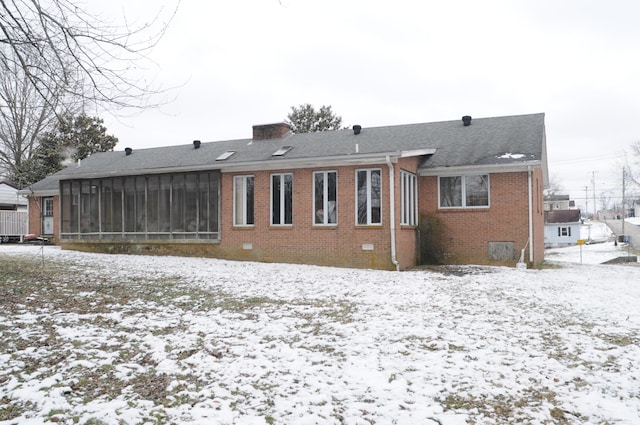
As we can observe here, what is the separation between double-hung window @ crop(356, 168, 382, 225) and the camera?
13.6 m

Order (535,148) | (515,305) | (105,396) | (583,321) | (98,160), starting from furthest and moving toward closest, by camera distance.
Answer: (98,160) < (535,148) < (515,305) < (583,321) < (105,396)

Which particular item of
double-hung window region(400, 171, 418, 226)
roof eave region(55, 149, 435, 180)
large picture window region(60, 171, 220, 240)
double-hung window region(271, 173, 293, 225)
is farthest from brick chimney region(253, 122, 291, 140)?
double-hung window region(400, 171, 418, 226)

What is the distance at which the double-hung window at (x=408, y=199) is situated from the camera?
1398 centimetres

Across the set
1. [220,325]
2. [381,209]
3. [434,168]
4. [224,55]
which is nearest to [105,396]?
[220,325]

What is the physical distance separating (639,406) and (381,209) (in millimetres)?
9396

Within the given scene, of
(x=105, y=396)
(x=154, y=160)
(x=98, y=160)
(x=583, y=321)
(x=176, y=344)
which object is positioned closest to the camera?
(x=105, y=396)

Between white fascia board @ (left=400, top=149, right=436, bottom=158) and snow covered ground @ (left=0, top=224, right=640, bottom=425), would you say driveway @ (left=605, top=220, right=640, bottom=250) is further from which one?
snow covered ground @ (left=0, top=224, right=640, bottom=425)

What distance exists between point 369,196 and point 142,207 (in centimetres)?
857

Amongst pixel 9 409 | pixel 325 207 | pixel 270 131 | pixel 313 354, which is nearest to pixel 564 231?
pixel 270 131

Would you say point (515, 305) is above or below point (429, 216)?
below

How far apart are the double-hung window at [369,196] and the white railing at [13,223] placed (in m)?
21.1

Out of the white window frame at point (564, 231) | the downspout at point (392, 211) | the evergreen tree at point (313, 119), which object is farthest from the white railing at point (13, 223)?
the white window frame at point (564, 231)

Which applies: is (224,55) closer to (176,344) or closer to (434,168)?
(176,344)

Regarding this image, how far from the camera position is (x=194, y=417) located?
407 centimetres
